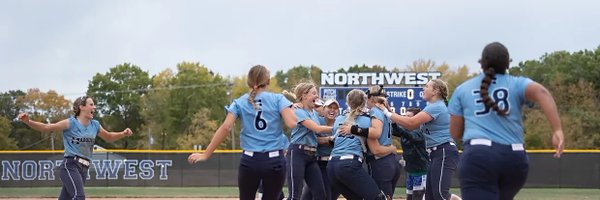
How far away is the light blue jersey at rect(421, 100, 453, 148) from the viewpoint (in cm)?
988

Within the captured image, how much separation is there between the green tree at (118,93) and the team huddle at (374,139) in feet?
223

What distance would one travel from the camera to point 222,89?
7400cm

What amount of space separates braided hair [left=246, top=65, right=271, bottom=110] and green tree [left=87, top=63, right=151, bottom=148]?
2804 inches

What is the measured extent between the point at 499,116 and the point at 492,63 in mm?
409

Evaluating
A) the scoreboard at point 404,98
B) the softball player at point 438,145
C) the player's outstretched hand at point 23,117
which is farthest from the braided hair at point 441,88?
the scoreboard at point 404,98

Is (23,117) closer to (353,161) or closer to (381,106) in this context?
(353,161)

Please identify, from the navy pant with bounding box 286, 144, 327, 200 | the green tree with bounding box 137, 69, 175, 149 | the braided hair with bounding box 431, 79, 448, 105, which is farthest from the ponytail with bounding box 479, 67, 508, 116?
the green tree with bounding box 137, 69, 175, 149

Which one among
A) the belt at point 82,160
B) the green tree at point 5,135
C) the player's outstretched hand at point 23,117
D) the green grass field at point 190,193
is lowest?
the green tree at point 5,135

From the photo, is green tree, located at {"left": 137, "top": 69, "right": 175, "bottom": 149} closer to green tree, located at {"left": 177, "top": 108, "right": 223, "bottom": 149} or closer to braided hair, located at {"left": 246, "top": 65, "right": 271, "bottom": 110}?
green tree, located at {"left": 177, "top": 108, "right": 223, "bottom": 149}

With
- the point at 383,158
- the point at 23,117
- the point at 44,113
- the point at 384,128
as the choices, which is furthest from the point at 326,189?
the point at 44,113

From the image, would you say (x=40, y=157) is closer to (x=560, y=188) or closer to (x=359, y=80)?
(x=359, y=80)

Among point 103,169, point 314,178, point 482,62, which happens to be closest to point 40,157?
point 103,169

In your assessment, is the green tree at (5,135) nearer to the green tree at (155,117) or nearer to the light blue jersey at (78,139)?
the green tree at (155,117)

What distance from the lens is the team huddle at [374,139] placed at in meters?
6.30
